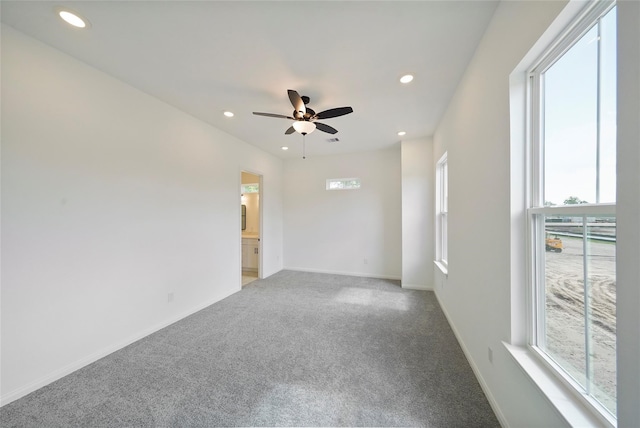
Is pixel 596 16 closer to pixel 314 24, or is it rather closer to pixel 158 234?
pixel 314 24

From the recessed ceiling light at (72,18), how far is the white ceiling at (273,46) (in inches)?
1.8

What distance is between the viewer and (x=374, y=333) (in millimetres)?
2631

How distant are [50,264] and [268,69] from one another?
2.49m

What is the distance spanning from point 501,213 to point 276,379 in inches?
83.3

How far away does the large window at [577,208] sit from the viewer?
89cm

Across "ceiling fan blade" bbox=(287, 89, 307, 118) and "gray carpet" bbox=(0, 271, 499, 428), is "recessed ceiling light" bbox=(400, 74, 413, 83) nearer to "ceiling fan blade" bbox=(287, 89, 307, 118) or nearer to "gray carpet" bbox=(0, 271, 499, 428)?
"ceiling fan blade" bbox=(287, 89, 307, 118)

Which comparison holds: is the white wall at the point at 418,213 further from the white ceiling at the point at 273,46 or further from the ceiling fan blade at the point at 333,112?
the ceiling fan blade at the point at 333,112

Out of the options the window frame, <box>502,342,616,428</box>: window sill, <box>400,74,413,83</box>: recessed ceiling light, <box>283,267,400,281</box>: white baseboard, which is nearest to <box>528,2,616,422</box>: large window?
<box>502,342,616,428</box>: window sill

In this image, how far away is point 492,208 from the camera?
1597mm

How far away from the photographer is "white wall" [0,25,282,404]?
1697 mm

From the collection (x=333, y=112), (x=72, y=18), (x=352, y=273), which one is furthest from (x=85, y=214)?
(x=352, y=273)

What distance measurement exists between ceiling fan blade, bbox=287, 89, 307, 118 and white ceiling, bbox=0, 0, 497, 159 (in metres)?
0.22

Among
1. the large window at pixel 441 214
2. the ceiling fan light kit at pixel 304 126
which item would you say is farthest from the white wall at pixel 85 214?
the large window at pixel 441 214

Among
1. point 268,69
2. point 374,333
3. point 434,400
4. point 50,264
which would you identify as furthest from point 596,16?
point 50,264
